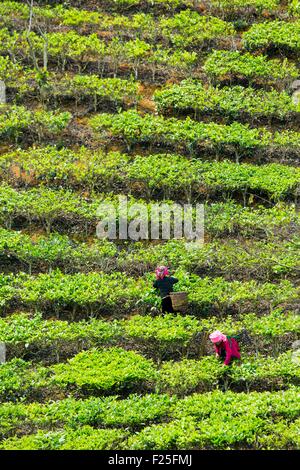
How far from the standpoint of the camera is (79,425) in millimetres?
18453

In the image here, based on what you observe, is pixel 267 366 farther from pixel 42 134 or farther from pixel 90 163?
pixel 42 134

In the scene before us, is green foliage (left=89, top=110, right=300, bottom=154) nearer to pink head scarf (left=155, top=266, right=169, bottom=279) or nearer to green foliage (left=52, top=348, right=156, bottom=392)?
pink head scarf (left=155, top=266, right=169, bottom=279)

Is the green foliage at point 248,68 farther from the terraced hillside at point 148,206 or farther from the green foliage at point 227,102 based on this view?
the green foliage at point 227,102

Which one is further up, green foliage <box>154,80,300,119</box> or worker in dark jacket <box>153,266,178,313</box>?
green foliage <box>154,80,300,119</box>

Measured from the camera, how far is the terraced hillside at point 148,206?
61.9ft

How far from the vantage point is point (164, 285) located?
72.9 ft

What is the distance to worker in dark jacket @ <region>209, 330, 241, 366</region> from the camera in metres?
20.0

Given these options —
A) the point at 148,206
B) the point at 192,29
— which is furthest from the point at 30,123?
the point at 192,29

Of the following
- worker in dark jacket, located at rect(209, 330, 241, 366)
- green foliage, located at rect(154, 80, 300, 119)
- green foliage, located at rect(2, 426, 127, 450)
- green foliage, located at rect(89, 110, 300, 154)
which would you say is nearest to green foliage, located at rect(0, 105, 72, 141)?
green foliage, located at rect(89, 110, 300, 154)

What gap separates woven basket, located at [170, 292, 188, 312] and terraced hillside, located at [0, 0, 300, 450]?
0.33 m

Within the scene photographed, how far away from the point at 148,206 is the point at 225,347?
19.8 feet

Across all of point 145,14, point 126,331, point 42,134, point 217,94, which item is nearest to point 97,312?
point 126,331
